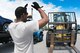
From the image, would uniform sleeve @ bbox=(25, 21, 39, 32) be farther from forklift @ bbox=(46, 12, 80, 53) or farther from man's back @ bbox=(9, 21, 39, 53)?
forklift @ bbox=(46, 12, 80, 53)

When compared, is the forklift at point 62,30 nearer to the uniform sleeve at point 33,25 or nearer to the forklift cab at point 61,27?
the forklift cab at point 61,27

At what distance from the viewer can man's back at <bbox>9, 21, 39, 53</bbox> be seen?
3.48 m

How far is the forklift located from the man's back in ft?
33.5

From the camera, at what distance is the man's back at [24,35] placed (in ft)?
11.4

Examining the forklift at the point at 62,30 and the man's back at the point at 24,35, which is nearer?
the man's back at the point at 24,35

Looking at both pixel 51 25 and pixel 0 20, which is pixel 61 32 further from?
pixel 0 20

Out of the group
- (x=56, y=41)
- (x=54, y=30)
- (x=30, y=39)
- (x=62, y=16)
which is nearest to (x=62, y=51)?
(x=56, y=41)

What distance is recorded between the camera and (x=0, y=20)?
10.9 meters

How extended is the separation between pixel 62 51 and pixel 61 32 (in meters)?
1.81

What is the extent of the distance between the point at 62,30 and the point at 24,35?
11611 mm

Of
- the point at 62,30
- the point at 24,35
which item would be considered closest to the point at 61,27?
the point at 62,30

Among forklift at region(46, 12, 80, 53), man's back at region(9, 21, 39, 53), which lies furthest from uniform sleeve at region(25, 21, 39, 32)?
forklift at region(46, 12, 80, 53)

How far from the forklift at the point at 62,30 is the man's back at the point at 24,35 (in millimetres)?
10223

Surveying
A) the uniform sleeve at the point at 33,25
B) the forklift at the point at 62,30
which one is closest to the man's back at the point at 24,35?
the uniform sleeve at the point at 33,25
